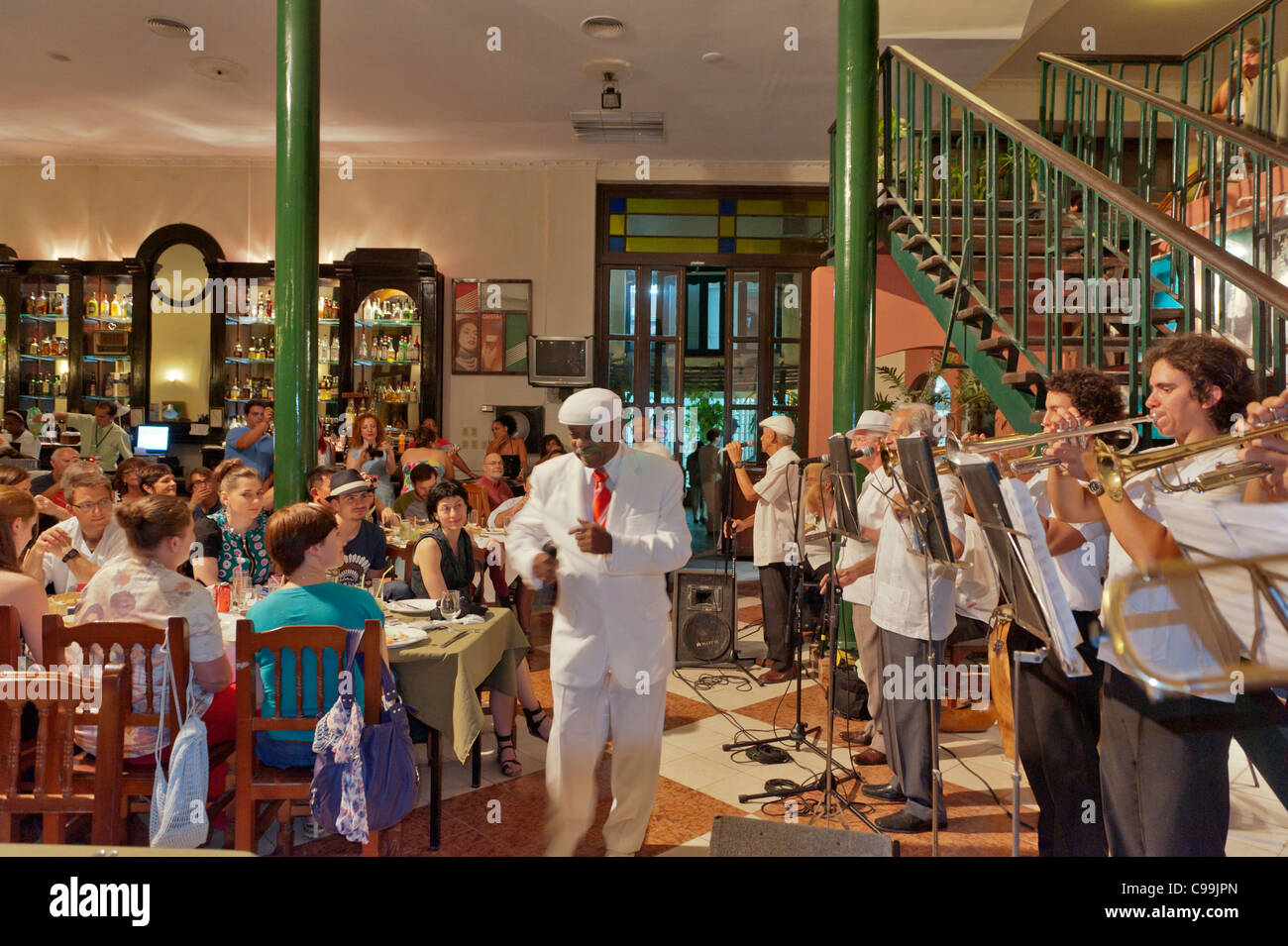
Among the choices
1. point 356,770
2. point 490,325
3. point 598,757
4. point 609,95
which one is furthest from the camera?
point 490,325

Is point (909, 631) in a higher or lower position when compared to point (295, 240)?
lower

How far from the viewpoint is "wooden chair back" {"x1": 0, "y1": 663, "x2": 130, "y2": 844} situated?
8.31 feet

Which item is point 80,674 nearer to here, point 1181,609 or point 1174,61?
Answer: point 1181,609

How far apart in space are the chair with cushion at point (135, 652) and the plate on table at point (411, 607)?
1066mm

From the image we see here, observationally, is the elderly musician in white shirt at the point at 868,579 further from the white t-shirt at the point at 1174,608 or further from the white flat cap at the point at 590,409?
the white t-shirt at the point at 1174,608

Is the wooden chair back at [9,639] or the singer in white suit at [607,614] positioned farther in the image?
the singer in white suit at [607,614]

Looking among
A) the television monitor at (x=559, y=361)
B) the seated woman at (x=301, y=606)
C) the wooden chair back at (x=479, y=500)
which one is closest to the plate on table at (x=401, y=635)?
the seated woman at (x=301, y=606)

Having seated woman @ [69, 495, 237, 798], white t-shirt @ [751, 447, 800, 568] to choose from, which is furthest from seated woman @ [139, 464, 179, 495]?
white t-shirt @ [751, 447, 800, 568]

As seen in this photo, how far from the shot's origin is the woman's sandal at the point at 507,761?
390cm

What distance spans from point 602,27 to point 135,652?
5.82 metres

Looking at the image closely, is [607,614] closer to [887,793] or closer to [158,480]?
[887,793]

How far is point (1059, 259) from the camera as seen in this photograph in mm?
3752

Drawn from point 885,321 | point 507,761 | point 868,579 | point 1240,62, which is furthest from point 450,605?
point 1240,62
